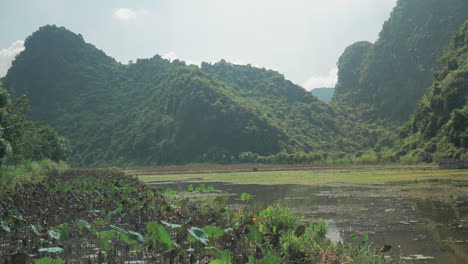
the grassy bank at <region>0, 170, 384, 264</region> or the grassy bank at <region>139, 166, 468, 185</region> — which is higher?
the grassy bank at <region>0, 170, 384, 264</region>

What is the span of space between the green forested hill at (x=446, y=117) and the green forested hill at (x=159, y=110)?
128 feet

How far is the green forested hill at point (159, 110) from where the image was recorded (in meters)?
Answer: 107

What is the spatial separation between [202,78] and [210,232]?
389 ft

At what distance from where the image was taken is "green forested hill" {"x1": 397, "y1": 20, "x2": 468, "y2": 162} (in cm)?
4853

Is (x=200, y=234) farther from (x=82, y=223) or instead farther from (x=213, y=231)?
(x=82, y=223)

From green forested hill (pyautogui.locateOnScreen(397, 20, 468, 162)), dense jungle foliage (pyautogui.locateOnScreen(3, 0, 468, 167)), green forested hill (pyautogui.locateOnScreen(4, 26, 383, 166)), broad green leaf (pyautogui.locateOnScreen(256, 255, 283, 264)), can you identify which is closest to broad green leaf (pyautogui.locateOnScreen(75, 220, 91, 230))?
broad green leaf (pyautogui.locateOnScreen(256, 255, 283, 264))

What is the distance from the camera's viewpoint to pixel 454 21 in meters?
112

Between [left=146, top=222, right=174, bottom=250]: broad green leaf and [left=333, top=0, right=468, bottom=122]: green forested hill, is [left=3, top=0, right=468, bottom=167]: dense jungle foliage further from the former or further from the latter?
[left=146, top=222, right=174, bottom=250]: broad green leaf

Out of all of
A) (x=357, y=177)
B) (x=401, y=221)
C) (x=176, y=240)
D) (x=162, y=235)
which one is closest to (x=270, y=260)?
(x=162, y=235)

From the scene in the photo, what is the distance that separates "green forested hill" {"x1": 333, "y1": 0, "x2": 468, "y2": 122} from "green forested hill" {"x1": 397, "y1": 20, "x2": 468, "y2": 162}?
148 feet

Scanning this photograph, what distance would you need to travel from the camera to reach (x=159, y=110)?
12088cm

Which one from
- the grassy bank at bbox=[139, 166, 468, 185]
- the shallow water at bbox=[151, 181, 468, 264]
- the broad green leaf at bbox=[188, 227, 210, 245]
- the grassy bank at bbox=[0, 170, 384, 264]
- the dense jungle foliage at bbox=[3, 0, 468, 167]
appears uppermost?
the dense jungle foliage at bbox=[3, 0, 468, 167]

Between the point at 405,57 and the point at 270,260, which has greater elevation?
the point at 405,57

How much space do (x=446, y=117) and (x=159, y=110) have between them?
81.6 metres
